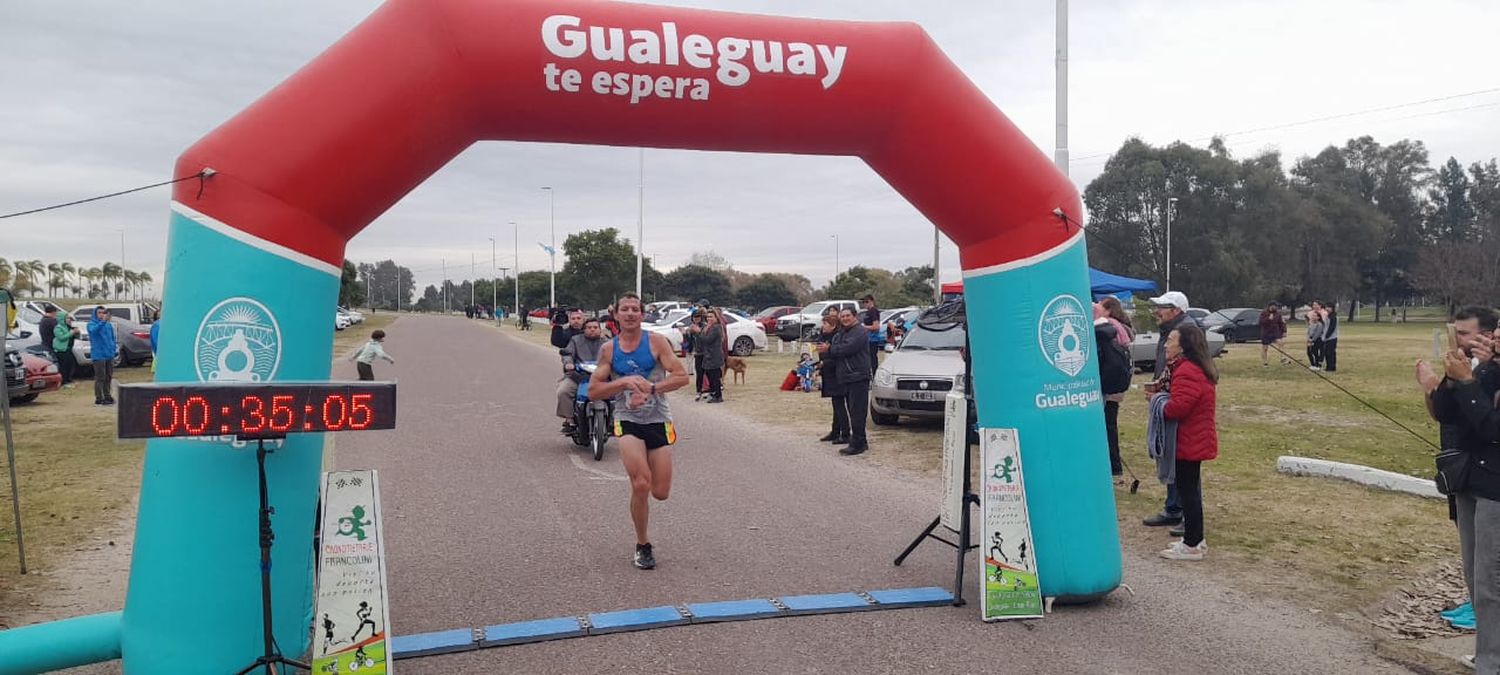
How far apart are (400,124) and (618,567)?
131 inches

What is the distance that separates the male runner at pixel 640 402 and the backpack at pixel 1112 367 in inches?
187

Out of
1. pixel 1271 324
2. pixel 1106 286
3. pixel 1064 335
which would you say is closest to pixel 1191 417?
pixel 1064 335

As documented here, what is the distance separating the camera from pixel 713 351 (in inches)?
709

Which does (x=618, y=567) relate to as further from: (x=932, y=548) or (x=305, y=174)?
(x=305, y=174)

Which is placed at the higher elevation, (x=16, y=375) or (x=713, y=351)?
(x=713, y=351)

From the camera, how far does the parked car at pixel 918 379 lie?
1327 cm

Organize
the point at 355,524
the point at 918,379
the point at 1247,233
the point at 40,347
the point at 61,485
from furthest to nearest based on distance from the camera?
the point at 1247,233, the point at 40,347, the point at 918,379, the point at 61,485, the point at 355,524

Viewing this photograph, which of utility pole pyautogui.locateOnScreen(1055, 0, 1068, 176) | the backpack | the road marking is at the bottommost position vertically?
the road marking

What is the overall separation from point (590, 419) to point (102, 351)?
1031 centimetres

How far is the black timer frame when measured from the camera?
378 centimetres

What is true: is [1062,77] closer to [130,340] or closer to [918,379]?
[918,379]

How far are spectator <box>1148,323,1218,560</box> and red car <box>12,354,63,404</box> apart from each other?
18041mm

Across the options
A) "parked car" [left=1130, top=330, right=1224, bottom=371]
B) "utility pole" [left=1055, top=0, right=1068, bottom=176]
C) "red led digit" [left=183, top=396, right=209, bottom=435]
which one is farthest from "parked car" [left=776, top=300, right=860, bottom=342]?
"red led digit" [left=183, top=396, right=209, bottom=435]

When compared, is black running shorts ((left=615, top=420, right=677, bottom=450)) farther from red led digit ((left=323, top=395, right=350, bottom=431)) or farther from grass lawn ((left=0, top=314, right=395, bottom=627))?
grass lawn ((left=0, top=314, right=395, bottom=627))
